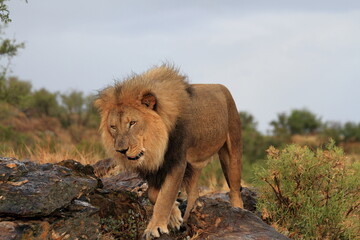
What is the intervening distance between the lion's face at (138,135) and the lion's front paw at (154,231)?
0.59 metres

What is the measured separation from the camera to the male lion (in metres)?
5.20

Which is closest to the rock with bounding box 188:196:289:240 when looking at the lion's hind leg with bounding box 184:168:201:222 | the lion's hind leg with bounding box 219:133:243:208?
the lion's hind leg with bounding box 184:168:201:222

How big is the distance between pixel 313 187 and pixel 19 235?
392 cm

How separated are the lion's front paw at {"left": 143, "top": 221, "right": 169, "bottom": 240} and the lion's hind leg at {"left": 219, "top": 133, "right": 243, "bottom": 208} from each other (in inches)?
77.3

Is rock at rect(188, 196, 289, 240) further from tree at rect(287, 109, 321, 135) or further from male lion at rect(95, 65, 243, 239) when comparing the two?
tree at rect(287, 109, 321, 135)

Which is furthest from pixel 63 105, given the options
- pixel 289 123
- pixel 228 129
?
pixel 228 129

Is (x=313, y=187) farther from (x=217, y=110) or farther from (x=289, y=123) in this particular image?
(x=289, y=123)

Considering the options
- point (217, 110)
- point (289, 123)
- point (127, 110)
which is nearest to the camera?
point (127, 110)

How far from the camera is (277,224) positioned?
280 inches

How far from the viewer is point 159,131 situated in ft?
17.2

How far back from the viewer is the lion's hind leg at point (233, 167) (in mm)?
7219

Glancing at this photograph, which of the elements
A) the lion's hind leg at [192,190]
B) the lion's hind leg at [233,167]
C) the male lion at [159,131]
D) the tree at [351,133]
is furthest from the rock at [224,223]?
the tree at [351,133]

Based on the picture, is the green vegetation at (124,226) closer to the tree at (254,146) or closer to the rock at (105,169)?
the rock at (105,169)

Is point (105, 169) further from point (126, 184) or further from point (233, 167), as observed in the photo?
point (233, 167)
